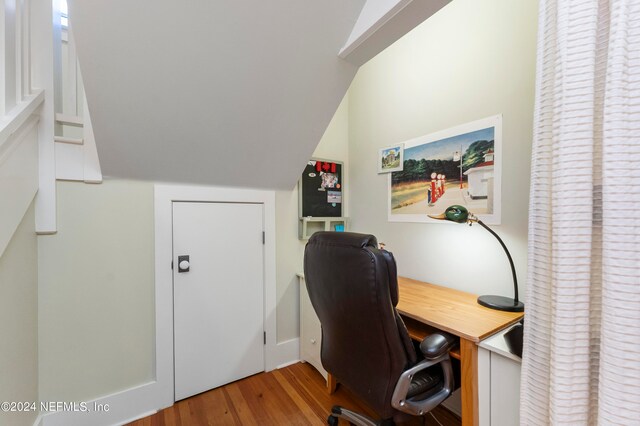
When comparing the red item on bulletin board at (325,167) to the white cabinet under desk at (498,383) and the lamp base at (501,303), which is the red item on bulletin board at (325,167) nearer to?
the lamp base at (501,303)

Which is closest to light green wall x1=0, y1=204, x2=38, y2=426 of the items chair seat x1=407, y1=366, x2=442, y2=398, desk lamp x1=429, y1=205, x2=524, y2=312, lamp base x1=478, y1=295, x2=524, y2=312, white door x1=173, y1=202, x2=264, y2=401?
white door x1=173, y1=202, x2=264, y2=401

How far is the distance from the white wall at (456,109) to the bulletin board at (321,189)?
0.23 m

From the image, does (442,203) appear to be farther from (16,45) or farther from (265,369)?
(16,45)

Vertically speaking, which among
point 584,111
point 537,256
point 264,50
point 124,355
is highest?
→ point 264,50

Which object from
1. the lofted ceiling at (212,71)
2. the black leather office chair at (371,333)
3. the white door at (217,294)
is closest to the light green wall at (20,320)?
the lofted ceiling at (212,71)

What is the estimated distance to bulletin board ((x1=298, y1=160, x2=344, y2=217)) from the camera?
228 centimetres

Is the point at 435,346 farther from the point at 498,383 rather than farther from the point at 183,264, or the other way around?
the point at 183,264

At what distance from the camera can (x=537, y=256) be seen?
0.78 meters

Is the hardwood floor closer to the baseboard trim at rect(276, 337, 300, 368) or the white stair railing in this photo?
the baseboard trim at rect(276, 337, 300, 368)

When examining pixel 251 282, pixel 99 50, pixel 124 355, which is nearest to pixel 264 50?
pixel 99 50

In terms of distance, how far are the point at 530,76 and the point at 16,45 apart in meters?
2.43

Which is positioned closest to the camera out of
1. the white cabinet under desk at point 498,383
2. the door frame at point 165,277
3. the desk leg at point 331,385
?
the white cabinet under desk at point 498,383

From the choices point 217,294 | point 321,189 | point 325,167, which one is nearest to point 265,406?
point 217,294

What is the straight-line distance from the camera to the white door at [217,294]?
173 cm
